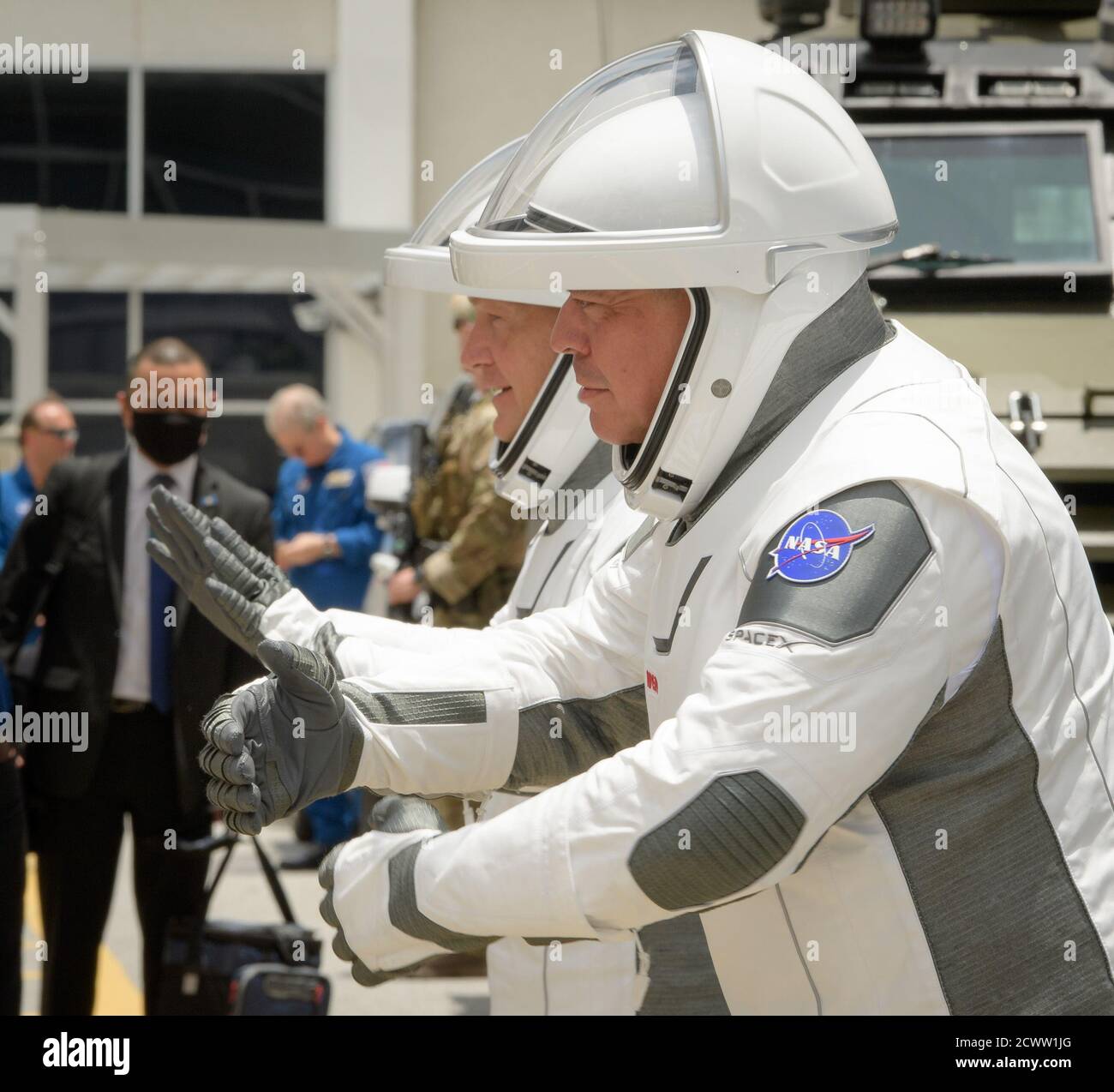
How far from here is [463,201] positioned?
340cm

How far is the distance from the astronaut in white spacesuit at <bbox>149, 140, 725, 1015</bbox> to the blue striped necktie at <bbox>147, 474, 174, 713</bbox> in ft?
5.28

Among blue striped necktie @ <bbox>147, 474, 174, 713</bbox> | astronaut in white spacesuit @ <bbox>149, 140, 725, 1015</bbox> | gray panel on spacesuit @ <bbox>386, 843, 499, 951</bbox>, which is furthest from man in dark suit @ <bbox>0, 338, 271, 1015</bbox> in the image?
gray panel on spacesuit @ <bbox>386, 843, 499, 951</bbox>

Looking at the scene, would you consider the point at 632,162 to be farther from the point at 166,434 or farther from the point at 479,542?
the point at 479,542

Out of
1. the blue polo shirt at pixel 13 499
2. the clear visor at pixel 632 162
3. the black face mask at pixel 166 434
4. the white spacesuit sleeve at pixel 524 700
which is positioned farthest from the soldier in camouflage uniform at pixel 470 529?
the clear visor at pixel 632 162

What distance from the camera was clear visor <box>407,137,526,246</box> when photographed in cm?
337

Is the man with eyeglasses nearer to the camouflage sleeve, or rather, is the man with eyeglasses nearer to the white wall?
the camouflage sleeve

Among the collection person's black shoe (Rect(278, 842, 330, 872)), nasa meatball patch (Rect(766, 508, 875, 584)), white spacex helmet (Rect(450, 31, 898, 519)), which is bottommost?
person's black shoe (Rect(278, 842, 330, 872))

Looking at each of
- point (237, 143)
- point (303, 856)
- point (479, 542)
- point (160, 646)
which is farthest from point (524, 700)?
point (237, 143)

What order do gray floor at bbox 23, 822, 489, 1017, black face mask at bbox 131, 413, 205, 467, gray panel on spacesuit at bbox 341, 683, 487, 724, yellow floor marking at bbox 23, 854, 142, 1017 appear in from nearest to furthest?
gray panel on spacesuit at bbox 341, 683, 487, 724, black face mask at bbox 131, 413, 205, 467, yellow floor marking at bbox 23, 854, 142, 1017, gray floor at bbox 23, 822, 489, 1017

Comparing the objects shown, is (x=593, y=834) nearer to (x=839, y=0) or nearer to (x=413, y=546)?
(x=413, y=546)

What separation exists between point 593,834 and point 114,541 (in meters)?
3.38

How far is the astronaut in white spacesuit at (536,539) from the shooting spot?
287cm

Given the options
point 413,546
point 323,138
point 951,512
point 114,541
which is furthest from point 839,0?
point 323,138

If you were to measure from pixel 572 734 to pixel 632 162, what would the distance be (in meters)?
0.86
